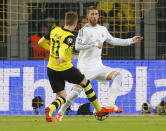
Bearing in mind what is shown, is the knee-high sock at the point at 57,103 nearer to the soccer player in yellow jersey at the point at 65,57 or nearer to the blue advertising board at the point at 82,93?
the soccer player in yellow jersey at the point at 65,57

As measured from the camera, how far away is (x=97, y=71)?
41.7 ft

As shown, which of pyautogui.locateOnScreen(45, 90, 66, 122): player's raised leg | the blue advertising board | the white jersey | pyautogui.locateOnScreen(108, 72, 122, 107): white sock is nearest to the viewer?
pyautogui.locateOnScreen(45, 90, 66, 122): player's raised leg

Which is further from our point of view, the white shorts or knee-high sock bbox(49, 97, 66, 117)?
the white shorts

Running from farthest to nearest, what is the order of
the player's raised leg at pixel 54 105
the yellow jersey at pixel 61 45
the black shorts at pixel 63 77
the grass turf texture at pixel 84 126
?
the black shorts at pixel 63 77
the yellow jersey at pixel 61 45
the player's raised leg at pixel 54 105
the grass turf texture at pixel 84 126

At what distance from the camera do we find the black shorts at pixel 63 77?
11328mm

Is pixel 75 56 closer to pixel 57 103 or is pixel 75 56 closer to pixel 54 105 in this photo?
pixel 57 103

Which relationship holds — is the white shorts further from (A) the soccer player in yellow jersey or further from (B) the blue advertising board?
(B) the blue advertising board

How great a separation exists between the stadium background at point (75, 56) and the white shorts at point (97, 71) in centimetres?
306

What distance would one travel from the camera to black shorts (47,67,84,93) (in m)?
11.3

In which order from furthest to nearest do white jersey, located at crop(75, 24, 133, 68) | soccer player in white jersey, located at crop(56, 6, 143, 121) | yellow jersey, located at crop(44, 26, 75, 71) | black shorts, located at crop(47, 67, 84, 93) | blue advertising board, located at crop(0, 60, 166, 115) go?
blue advertising board, located at crop(0, 60, 166, 115) < white jersey, located at crop(75, 24, 133, 68) < soccer player in white jersey, located at crop(56, 6, 143, 121) < black shorts, located at crop(47, 67, 84, 93) < yellow jersey, located at crop(44, 26, 75, 71)

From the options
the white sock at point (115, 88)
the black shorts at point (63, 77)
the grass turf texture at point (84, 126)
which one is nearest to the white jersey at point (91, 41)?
the white sock at point (115, 88)

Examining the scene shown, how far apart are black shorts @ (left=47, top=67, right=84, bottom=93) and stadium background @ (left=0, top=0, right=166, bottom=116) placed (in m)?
4.08

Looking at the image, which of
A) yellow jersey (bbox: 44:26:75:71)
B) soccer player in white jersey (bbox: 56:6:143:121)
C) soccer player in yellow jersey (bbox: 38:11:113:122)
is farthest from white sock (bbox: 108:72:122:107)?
yellow jersey (bbox: 44:26:75:71)

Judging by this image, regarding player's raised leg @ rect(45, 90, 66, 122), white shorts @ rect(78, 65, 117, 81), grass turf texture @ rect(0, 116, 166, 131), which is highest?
white shorts @ rect(78, 65, 117, 81)
